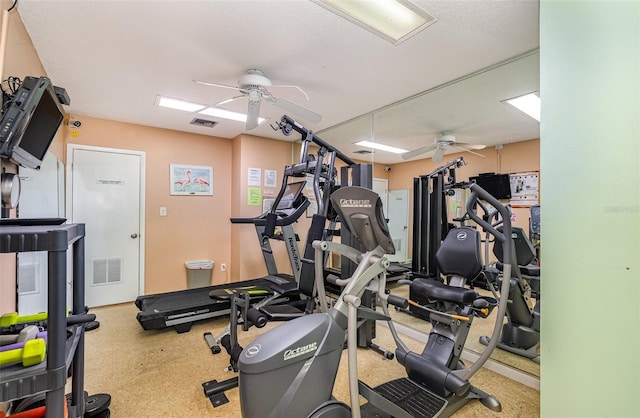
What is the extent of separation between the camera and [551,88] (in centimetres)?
145

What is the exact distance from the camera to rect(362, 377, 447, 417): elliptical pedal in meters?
1.73

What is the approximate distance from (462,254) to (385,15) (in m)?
1.60

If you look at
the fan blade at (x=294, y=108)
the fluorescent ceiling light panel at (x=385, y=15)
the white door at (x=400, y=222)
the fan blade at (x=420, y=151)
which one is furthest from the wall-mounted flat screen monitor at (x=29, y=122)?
the white door at (x=400, y=222)

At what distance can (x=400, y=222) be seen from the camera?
4.38 m

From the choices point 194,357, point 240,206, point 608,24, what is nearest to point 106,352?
point 194,357

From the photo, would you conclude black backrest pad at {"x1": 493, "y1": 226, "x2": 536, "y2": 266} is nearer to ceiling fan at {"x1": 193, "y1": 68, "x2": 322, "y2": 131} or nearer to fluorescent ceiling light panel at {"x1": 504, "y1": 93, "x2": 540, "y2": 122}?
fluorescent ceiling light panel at {"x1": 504, "y1": 93, "x2": 540, "y2": 122}

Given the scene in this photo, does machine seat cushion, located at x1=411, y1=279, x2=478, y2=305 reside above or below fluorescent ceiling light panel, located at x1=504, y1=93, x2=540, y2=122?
below

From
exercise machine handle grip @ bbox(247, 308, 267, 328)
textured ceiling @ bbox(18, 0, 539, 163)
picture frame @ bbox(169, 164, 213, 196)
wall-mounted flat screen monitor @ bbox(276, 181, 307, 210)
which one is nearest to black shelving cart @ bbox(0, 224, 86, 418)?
exercise machine handle grip @ bbox(247, 308, 267, 328)

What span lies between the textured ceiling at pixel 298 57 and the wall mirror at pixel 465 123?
1cm

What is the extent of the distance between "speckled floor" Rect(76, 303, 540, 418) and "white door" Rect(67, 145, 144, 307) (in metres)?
0.90

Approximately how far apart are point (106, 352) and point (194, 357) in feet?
2.64

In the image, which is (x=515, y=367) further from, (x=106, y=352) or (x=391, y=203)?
(x=106, y=352)

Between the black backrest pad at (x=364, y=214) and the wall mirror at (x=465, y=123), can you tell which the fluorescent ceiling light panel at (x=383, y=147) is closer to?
the wall mirror at (x=465, y=123)

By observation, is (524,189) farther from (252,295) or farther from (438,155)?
(252,295)
